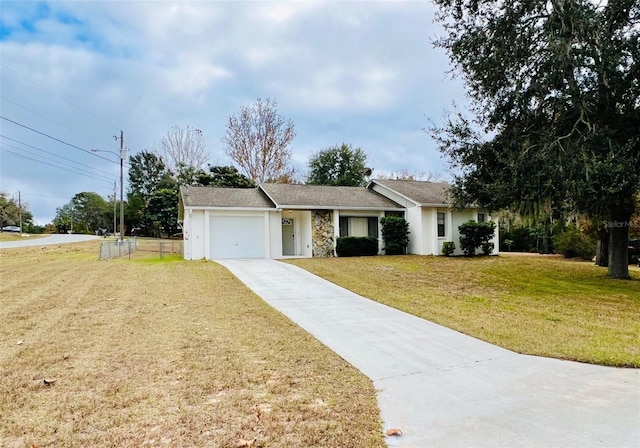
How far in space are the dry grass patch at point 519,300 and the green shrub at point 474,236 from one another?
3.17 metres

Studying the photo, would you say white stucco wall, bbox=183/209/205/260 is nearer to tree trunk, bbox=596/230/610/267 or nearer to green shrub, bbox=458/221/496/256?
green shrub, bbox=458/221/496/256

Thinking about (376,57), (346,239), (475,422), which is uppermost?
(376,57)

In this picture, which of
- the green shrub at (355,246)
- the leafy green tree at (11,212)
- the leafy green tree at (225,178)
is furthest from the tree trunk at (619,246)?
the leafy green tree at (11,212)

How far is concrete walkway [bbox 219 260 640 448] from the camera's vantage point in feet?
10.0

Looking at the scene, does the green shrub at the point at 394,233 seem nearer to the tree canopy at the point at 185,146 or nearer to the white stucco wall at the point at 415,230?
the white stucco wall at the point at 415,230

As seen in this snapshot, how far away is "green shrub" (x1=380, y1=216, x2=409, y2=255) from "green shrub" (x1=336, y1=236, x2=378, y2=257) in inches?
27.4

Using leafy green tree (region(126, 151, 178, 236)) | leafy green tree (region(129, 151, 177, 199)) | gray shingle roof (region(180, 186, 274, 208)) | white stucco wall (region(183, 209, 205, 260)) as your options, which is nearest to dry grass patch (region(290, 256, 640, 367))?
gray shingle roof (region(180, 186, 274, 208))

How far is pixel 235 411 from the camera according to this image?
131 inches

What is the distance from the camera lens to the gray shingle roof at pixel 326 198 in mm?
19688

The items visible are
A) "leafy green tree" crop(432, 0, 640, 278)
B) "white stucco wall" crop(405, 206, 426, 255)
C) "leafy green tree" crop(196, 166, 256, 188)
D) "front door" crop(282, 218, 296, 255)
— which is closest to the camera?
"leafy green tree" crop(432, 0, 640, 278)

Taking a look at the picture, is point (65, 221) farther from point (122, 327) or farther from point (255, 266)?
point (122, 327)

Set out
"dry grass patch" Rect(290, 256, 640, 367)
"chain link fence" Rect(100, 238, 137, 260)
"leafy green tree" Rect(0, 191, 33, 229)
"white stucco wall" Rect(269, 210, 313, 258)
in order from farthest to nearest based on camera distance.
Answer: "leafy green tree" Rect(0, 191, 33, 229) < "white stucco wall" Rect(269, 210, 313, 258) < "chain link fence" Rect(100, 238, 137, 260) < "dry grass patch" Rect(290, 256, 640, 367)

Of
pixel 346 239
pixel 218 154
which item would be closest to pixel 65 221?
pixel 218 154

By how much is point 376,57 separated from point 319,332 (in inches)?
446
